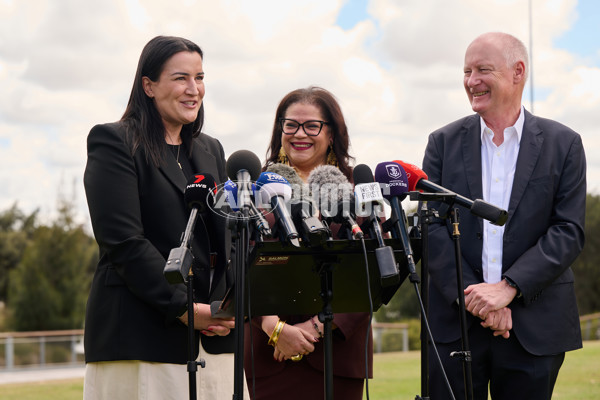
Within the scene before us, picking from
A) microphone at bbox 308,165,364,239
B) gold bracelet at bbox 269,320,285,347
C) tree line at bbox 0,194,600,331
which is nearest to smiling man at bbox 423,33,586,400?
gold bracelet at bbox 269,320,285,347

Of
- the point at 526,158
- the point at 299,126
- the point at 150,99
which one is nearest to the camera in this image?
the point at 150,99

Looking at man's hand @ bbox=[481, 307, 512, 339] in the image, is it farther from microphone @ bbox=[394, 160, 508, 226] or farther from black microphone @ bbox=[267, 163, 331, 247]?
black microphone @ bbox=[267, 163, 331, 247]

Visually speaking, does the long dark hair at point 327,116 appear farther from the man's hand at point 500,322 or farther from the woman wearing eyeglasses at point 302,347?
the man's hand at point 500,322

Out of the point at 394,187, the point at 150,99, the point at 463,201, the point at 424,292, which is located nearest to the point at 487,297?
the point at 463,201

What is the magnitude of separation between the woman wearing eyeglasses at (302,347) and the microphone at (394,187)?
1.13 metres

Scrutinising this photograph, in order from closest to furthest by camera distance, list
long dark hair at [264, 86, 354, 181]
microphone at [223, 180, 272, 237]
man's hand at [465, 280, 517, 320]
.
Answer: microphone at [223, 180, 272, 237], man's hand at [465, 280, 517, 320], long dark hair at [264, 86, 354, 181]

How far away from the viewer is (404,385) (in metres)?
12.5

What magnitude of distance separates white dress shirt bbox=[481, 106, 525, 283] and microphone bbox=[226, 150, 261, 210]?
1.96 metres

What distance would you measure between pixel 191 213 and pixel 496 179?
7.34 ft

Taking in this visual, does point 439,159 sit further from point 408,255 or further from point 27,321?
point 27,321

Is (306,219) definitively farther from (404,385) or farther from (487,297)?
(404,385)

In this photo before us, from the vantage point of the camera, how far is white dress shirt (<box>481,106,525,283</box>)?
14.9 feet

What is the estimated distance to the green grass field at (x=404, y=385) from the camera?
441 inches

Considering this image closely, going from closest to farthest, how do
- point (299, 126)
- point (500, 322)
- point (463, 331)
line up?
point (463, 331) < point (500, 322) < point (299, 126)
